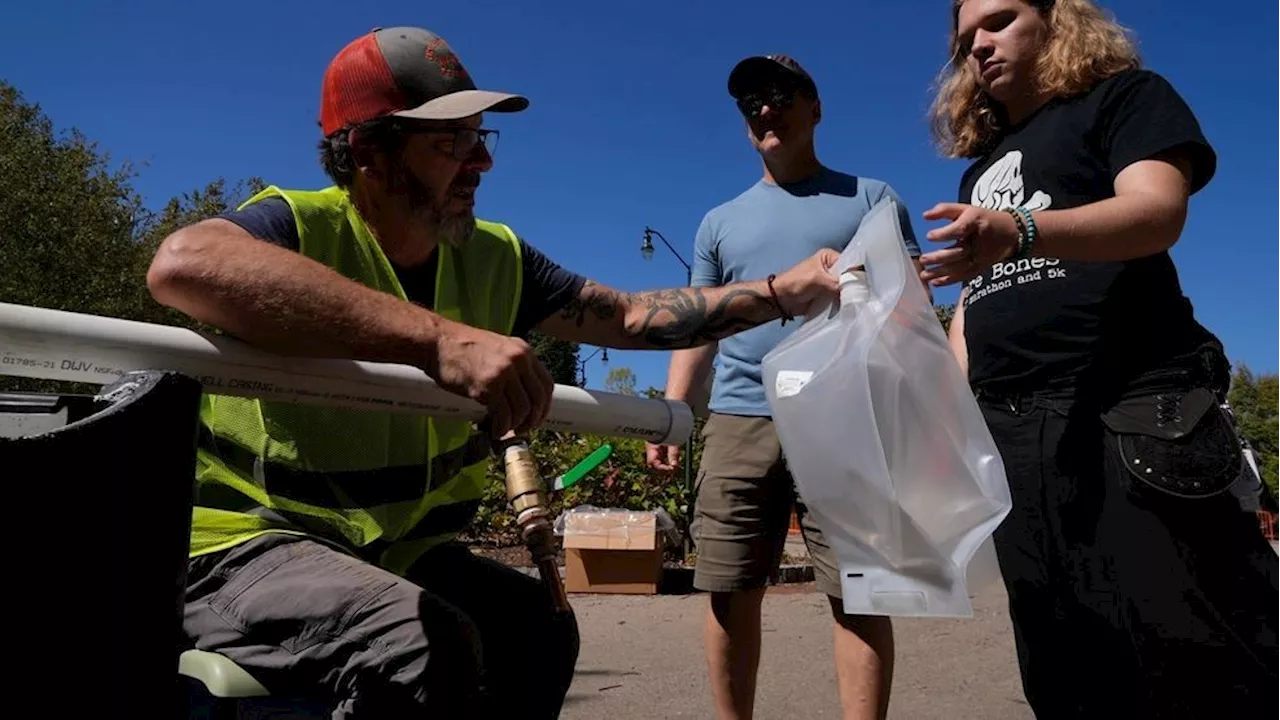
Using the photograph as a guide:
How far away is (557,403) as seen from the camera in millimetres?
1731

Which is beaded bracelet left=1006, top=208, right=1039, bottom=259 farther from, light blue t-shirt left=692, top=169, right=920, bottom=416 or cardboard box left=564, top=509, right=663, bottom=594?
cardboard box left=564, top=509, right=663, bottom=594

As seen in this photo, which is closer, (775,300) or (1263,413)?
(775,300)

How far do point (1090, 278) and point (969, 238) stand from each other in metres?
0.58

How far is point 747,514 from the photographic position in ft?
11.6

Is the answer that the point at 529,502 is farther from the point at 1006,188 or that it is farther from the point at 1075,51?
the point at 1075,51

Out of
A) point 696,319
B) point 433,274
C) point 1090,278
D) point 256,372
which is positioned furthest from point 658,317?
point 256,372

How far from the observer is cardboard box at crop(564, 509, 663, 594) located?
7473mm

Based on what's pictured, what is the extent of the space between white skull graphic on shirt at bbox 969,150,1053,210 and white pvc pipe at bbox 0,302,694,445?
3.39 feet

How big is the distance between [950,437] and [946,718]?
2852 millimetres

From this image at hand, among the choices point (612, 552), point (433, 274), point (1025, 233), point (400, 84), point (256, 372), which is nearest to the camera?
point (256, 372)

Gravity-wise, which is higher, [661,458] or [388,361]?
[388,361]

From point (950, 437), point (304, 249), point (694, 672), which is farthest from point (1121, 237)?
point (694, 672)

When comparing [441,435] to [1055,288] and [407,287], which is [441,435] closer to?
[407,287]

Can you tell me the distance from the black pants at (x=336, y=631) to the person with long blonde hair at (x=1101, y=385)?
1128mm
